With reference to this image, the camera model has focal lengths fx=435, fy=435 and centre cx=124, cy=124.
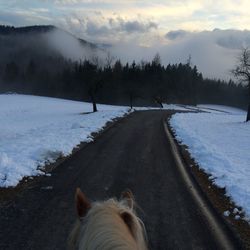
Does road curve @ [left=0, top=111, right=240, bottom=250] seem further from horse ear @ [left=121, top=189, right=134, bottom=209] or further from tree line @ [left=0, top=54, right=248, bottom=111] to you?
tree line @ [left=0, top=54, right=248, bottom=111]

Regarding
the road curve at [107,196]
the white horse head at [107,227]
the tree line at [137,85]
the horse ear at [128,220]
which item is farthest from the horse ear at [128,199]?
the tree line at [137,85]

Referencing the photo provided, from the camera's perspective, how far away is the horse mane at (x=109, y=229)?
2.55 meters

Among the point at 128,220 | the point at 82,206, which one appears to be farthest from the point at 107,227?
the point at 82,206

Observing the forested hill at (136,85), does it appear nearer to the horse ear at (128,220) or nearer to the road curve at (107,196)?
the road curve at (107,196)

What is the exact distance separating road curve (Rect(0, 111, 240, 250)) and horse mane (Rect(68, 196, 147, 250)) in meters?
1.26

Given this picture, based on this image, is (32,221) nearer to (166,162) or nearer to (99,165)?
(99,165)

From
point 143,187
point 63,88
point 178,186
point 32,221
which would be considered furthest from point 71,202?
point 63,88

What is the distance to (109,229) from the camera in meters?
2.66

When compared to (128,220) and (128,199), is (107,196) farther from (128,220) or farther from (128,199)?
(128,220)

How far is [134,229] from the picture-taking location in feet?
9.49

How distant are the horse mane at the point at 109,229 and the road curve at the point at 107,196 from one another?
1.26 metres

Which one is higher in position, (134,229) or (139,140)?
(134,229)

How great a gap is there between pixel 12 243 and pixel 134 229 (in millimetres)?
4756

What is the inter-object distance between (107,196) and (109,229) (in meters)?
7.58
